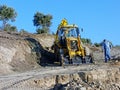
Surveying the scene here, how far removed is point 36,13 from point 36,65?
1065 inches

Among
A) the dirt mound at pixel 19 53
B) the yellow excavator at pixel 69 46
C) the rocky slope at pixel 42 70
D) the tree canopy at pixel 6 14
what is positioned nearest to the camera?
the rocky slope at pixel 42 70

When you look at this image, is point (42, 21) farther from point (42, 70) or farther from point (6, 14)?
point (42, 70)

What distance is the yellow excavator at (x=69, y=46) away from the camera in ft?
109

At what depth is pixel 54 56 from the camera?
3666 centimetres

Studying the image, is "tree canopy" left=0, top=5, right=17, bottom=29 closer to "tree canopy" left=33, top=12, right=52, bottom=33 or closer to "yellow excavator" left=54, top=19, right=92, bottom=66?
"tree canopy" left=33, top=12, right=52, bottom=33

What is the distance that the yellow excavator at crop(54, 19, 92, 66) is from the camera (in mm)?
33125

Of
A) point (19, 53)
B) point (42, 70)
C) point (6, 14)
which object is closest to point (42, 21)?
point (6, 14)

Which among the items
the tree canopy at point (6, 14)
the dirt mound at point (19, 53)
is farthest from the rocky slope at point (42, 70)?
the tree canopy at point (6, 14)

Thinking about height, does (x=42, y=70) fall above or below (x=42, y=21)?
below

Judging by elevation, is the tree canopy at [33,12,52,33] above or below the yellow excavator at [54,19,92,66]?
above

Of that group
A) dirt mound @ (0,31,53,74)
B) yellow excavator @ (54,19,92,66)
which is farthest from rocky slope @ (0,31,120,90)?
yellow excavator @ (54,19,92,66)

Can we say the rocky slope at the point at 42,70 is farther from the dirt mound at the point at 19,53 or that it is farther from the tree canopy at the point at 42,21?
the tree canopy at the point at 42,21

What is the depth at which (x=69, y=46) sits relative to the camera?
33.9m

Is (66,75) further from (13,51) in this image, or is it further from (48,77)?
(13,51)
